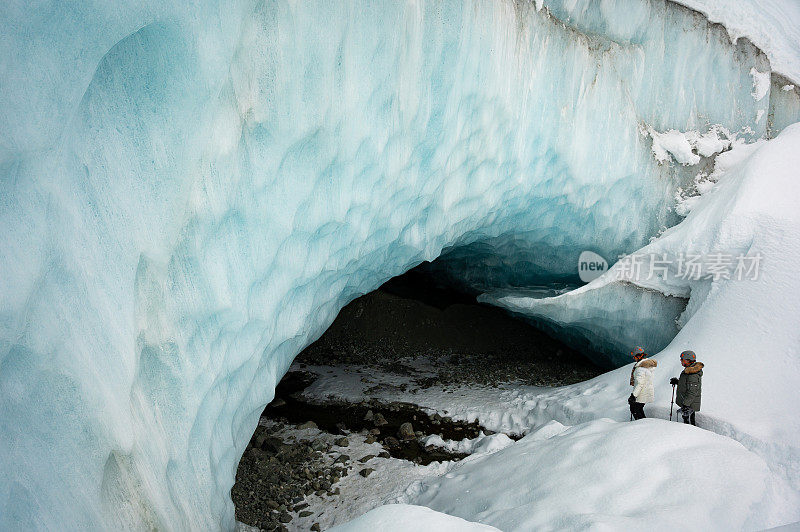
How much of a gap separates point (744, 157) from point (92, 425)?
8.12m

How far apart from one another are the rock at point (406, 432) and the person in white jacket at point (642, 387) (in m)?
2.56

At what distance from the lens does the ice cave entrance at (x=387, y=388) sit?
593 centimetres

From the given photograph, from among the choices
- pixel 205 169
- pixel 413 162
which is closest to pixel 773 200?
pixel 413 162

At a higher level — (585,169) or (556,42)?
(556,42)

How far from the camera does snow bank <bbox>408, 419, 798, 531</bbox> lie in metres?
3.64

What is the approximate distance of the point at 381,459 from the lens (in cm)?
632

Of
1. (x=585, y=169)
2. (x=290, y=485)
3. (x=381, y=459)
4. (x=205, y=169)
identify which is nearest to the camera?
(x=205, y=169)

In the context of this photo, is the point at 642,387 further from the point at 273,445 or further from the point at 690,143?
the point at 273,445

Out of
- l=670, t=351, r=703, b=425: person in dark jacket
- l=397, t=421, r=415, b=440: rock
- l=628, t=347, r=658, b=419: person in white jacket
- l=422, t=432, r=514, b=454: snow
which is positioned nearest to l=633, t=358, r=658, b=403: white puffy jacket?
l=628, t=347, r=658, b=419: person in white jacket

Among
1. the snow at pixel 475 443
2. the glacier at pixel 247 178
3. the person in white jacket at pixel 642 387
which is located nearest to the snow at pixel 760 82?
the glacier at pixel 247 178

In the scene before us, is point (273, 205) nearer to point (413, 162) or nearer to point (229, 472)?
point (413, 162)

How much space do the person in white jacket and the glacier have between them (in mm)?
752

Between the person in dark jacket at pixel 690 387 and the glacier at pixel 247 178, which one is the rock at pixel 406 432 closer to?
the glacier at pixel 247 178

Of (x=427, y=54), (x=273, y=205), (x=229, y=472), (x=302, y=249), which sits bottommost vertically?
(x=229, y=472)
